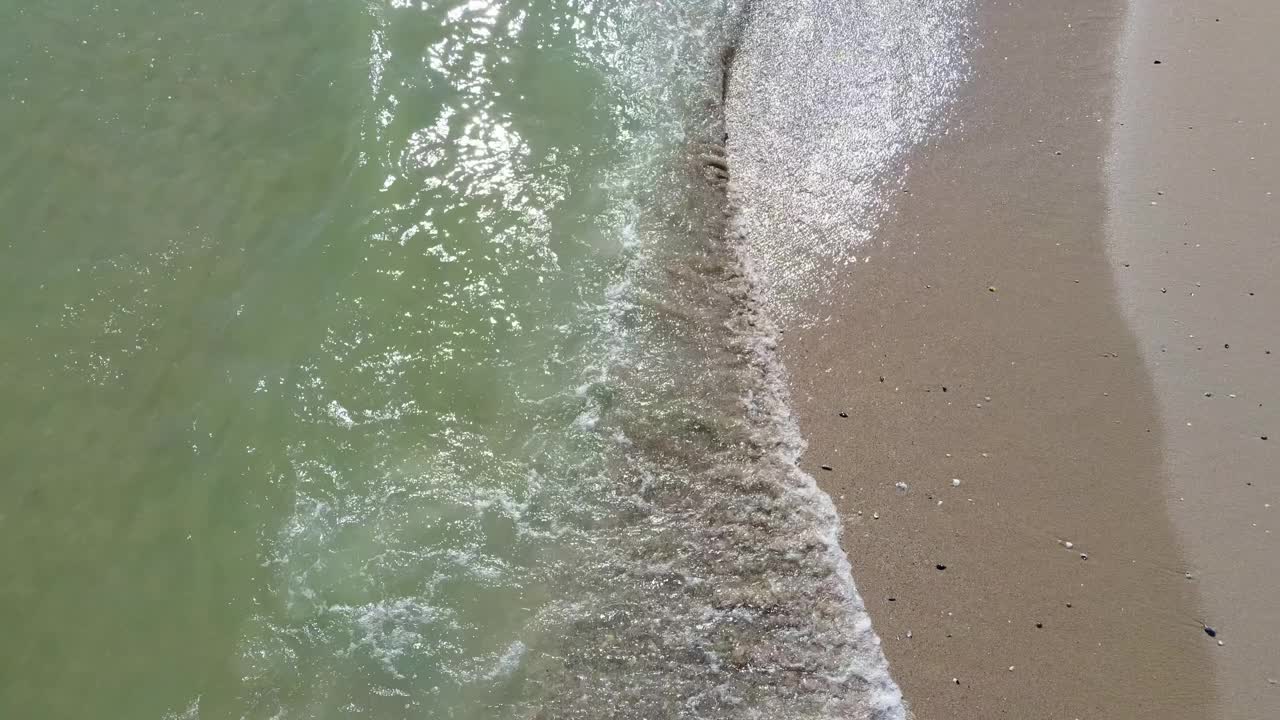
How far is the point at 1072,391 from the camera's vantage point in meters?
4.95

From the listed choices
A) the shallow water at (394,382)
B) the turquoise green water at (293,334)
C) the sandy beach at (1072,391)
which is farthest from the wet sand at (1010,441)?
the turquoise green water at (293,334)

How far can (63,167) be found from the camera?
20.2 ft

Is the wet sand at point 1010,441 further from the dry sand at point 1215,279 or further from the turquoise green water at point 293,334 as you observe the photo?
the turquoise green water at point 293,334

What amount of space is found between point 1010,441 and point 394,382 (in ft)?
12.2

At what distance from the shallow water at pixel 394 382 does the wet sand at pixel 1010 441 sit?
13.3 inches

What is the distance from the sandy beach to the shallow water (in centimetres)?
45

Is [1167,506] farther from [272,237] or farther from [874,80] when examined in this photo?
[272,237]

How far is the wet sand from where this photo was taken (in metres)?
4.24

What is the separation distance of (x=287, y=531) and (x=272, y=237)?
219 cm

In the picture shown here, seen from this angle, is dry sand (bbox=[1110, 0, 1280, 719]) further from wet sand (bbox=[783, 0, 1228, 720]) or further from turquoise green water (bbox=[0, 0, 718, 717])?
turquoise green water (bbox=[0, 0, 718, 717])

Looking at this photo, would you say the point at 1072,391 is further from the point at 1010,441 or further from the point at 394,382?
the point at 394,382

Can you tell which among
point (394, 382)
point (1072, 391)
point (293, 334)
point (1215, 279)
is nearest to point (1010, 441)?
point (1072, 391)

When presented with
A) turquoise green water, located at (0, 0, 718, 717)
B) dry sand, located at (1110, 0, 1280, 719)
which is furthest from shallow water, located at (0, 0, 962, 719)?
dry sand, located at (1110, 0, 1280, 719)

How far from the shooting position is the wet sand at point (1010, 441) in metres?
4.24
